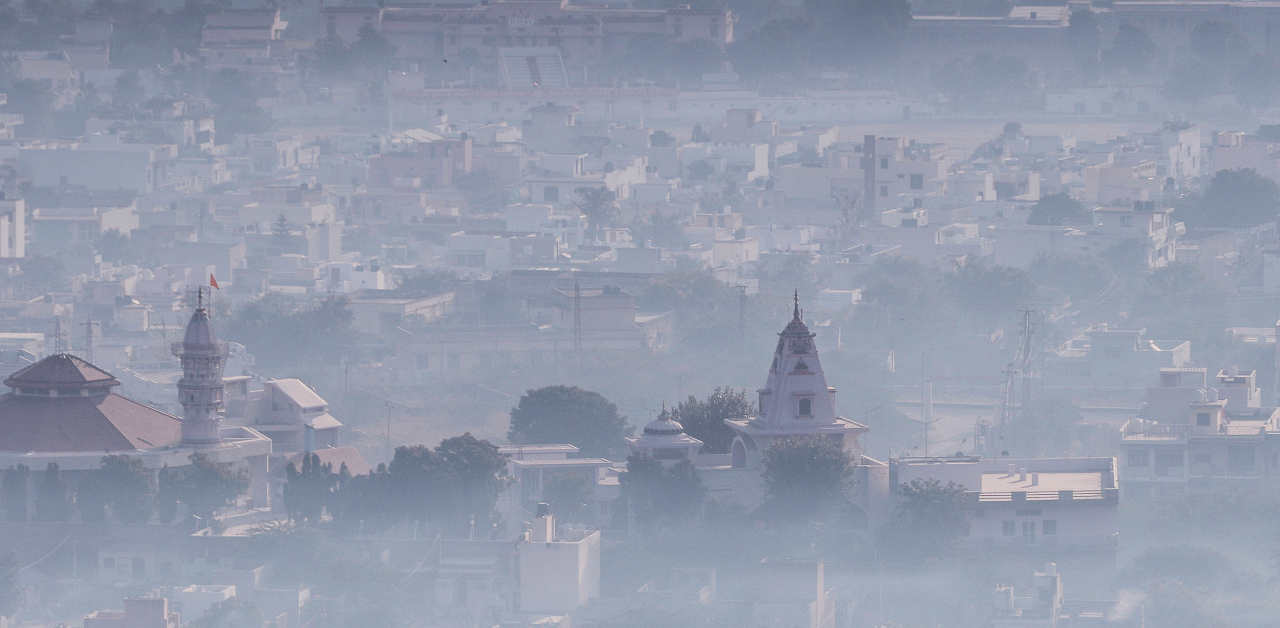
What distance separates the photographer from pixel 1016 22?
102438mm

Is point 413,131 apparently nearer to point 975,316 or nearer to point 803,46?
point 803,46

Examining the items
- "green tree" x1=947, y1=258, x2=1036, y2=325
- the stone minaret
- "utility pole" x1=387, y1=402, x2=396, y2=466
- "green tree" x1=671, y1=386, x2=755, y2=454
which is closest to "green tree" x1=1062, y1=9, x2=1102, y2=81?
"green tree" x1=947, y1=258, x2=1036, y2=325

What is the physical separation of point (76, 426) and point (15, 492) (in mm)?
1360

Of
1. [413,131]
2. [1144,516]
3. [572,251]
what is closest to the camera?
[1144,516]

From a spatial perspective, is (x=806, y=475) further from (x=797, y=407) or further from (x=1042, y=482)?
(x=1042, y=482)

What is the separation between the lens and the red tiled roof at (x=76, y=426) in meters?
37.3

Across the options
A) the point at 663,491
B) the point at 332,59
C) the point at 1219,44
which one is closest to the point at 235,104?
the point at 332,59

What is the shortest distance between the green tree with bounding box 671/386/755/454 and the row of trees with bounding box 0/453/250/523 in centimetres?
525

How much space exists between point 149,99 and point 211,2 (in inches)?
778

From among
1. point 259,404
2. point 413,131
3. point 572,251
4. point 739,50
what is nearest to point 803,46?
point 739,50

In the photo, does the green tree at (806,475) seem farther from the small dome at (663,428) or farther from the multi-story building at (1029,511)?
the small dome at (663,428)

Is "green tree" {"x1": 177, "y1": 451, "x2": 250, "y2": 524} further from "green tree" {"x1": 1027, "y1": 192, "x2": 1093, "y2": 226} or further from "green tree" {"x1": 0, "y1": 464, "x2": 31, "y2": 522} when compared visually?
"green tree" {"x1": 1027, "y1": 192, "x2": 1093, "y2": 226}

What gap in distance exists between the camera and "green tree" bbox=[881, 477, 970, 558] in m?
35.7

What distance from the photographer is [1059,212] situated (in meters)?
63.7
